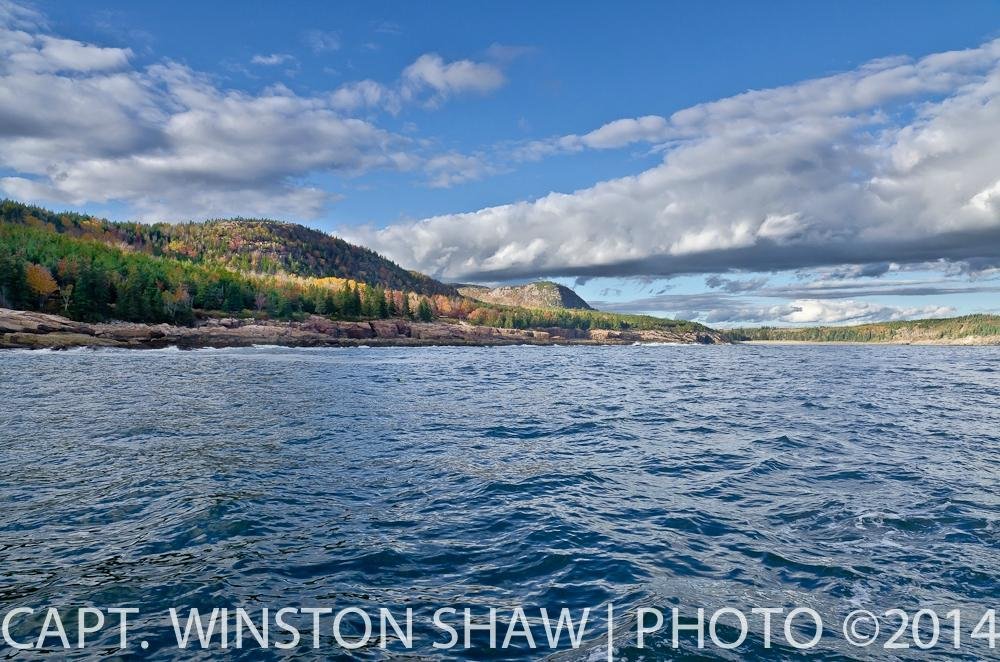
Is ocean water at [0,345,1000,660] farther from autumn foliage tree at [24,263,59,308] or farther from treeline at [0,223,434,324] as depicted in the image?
autumn foliage tree at [24,263,59,308]

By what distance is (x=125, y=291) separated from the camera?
4665 inches

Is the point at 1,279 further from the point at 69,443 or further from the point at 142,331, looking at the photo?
the point at 69,443

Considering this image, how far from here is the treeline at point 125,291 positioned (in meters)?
109

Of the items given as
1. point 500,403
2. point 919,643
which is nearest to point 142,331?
point 500,403

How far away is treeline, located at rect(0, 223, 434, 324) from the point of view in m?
109

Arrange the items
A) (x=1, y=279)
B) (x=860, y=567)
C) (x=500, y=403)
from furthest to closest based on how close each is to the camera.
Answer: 1. (x=1, y=279)
2. (x=500, y=403)
3. (x=860, y=567)

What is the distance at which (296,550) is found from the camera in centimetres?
1085

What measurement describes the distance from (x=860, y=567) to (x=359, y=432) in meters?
18.9
